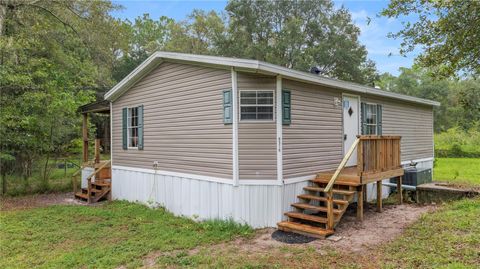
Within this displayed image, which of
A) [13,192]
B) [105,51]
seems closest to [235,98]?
[13,192]

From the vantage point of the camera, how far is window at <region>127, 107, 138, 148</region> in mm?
9087

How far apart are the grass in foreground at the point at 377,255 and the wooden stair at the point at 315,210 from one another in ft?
2.13

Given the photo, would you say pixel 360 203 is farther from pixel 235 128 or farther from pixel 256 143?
pixel 235 128

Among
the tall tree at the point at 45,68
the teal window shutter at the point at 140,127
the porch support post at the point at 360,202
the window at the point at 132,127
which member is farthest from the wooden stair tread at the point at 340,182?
the tall tree at the point at 45,68

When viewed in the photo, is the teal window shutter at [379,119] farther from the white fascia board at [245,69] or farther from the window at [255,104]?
the window at [255,104]

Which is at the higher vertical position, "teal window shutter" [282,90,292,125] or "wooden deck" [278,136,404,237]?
"teal window shutter" [282,90,292,125]

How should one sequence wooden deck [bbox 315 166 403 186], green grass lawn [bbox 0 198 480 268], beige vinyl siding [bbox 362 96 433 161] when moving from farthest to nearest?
beige vinyl siding [bbox 362 96 433 161]
wooden deck [bbox 315 166 403 186]
green grass lawn [bbox 0 198 480 268]

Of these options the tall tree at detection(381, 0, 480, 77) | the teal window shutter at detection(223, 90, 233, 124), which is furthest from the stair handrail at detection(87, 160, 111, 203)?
the tall tree at detection(381, 0, 480, 77)

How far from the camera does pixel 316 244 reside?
5094mm

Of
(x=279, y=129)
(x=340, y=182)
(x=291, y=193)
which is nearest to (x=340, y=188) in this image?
(x=340, y=182)

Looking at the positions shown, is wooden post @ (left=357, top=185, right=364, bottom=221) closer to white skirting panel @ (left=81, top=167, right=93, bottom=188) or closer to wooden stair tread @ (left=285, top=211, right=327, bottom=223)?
wooden stair tread @ (left=285, top=211, right=327, bottom=223)

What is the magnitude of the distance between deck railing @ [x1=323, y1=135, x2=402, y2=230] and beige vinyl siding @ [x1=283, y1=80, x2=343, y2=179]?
2.14 ft

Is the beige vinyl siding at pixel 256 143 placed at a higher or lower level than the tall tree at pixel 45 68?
lower

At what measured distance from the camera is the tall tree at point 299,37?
23.4 meters
